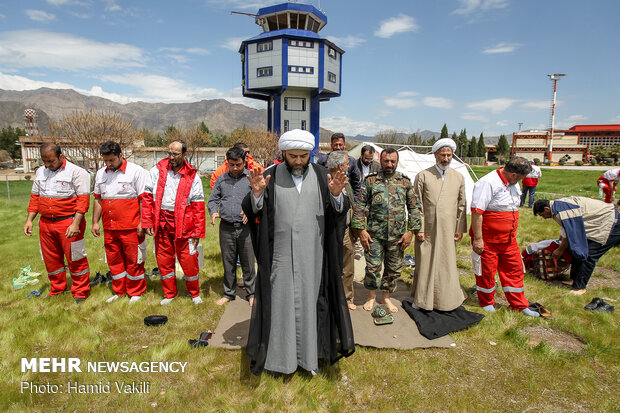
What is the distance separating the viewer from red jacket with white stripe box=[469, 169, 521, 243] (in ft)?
14.4

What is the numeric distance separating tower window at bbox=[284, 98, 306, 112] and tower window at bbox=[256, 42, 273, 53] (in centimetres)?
499

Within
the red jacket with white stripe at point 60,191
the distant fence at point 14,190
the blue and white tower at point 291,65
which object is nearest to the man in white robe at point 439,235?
the red jacket with white stripe at point 60,191

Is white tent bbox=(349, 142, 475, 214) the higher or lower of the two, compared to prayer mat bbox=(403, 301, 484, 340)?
higher

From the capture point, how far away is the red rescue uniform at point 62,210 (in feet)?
15.2

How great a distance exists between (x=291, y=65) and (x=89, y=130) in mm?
18153

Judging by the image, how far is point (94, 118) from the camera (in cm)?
2577

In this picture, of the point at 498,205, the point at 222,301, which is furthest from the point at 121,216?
the point at 498,205

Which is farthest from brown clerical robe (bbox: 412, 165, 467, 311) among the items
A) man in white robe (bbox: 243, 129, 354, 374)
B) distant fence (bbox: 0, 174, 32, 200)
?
distant fence (bbox: 0, 174, 32, 200)

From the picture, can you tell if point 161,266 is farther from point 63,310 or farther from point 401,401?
point 401,401

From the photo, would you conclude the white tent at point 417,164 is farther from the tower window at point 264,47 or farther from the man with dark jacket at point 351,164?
the tower window at point 264,47

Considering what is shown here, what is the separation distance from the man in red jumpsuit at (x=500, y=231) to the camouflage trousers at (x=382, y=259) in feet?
3.75

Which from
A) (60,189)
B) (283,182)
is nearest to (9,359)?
(60,189)

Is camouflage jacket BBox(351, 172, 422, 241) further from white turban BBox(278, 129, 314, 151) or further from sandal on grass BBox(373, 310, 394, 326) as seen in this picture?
white turban BBox(278, 129, 314, 151)

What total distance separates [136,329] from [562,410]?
14.8ft
